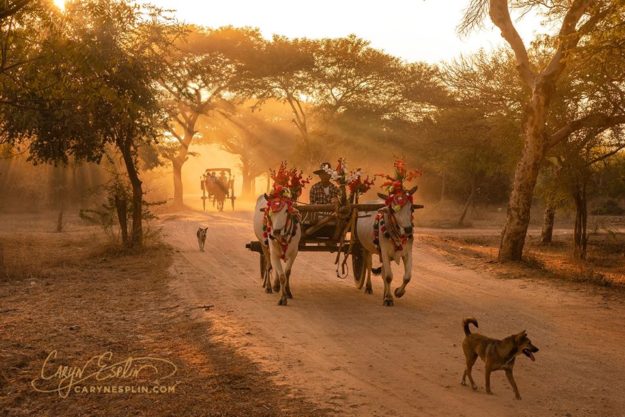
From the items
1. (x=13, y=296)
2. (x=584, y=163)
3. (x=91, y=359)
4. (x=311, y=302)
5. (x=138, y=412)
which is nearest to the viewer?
(x=138, y=412)

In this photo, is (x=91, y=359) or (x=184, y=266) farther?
(x=184, y=266)

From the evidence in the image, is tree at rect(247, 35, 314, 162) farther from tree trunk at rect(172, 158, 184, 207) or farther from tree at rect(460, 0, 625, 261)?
tree at rect(460, 0, 625, 261)

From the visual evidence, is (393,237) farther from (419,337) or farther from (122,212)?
(122,212)

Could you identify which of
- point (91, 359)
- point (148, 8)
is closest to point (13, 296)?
point (91, 359)

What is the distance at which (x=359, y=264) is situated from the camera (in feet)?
45.8

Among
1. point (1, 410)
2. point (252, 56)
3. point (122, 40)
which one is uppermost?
point (252, 56)

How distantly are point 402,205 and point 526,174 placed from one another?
26.7 feet

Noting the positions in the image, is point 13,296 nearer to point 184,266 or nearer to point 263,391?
point 184,266

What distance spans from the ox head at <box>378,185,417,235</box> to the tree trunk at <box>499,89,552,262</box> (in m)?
7.88

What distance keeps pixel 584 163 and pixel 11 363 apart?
1815 cm

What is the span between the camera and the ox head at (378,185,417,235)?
11.4m

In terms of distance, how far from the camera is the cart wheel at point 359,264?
1358cm

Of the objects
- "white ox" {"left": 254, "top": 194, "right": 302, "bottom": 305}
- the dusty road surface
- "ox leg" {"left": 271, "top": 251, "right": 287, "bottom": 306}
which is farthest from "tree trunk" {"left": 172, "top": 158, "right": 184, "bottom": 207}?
"ox leg" {"left": 271, "top": 251, "right": 287, "bottom": 306}

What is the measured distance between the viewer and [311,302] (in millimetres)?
12250
